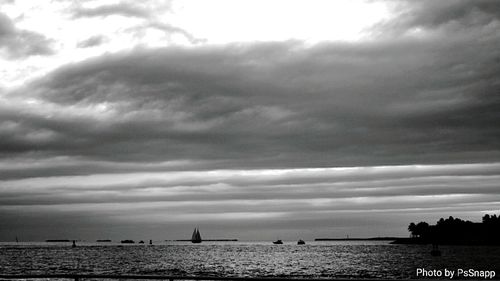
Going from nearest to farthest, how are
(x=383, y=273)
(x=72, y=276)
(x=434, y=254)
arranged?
(x=72, y=276), (x=383, y=273), (x=434, y=254)

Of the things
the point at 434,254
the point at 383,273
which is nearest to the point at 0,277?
the point at 383,273

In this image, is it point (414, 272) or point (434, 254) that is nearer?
point (414, 272)

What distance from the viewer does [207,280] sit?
13.6m

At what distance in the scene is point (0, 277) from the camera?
15609mm

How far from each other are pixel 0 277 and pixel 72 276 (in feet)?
7.74

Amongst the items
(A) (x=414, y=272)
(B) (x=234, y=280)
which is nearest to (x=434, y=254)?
(A) (x=414, y=272)

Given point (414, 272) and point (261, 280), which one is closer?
point (261, 280)

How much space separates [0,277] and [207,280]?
247 inches

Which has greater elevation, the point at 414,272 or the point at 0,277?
the point at 0,277

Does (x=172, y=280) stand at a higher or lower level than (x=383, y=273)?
higher

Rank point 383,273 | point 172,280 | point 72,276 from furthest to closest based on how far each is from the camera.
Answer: point 383,273 → point 72,276 → point 172,280

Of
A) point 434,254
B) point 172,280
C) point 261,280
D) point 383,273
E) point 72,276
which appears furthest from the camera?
point 434,254

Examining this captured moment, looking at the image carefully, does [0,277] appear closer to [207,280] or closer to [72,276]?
[72,276]

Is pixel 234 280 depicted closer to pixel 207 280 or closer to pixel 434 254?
pixel 207 280
